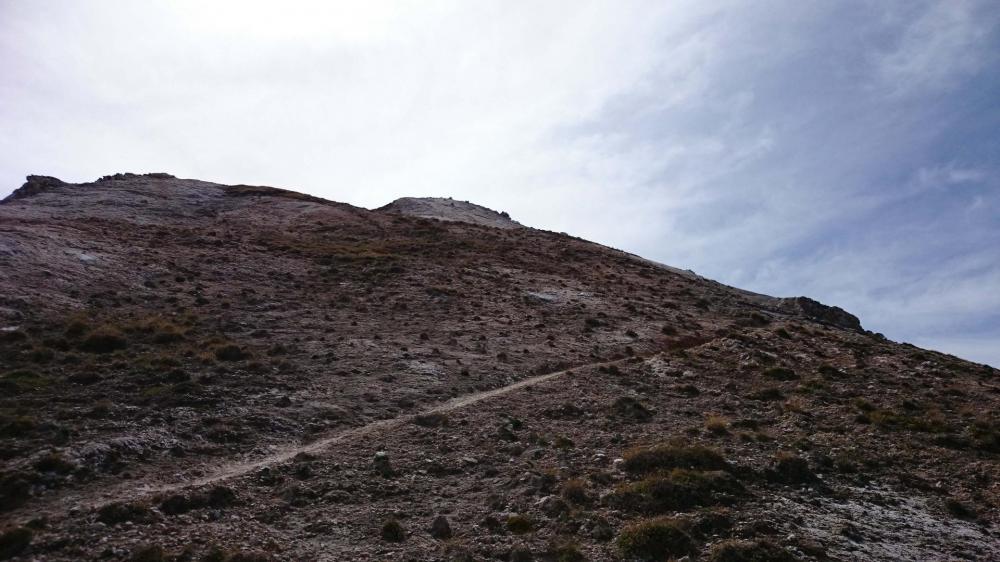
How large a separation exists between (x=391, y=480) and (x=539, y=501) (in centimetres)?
423

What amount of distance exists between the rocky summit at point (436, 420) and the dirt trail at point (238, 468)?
0.35ft

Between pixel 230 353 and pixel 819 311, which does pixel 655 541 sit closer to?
pixel 230 353

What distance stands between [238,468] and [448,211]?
61.8 m

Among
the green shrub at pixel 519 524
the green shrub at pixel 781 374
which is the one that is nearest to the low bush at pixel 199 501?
the green shrub at pixel 519 524

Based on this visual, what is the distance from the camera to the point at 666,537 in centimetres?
1631

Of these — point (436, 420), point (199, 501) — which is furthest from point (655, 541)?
point (199, 501)

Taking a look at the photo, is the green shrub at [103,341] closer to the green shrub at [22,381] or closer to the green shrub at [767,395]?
the green shrub at [22,381]

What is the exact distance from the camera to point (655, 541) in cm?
1627

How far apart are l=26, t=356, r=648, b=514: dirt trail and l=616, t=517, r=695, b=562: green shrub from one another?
952 cm

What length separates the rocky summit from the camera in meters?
16.7

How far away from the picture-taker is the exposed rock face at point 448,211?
3014 inches

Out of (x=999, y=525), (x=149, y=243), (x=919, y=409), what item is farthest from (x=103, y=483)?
(x=149, y=243)

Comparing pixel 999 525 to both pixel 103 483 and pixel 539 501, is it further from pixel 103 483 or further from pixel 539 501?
pixel 103 483

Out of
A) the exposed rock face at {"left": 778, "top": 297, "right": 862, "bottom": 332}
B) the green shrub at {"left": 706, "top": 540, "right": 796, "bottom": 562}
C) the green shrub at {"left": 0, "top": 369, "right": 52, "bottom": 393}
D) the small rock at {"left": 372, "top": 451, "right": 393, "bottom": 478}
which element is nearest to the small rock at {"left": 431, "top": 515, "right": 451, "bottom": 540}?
the small rock at {"left": 372, "top": 451, "right": 393, "bottom": 478}
